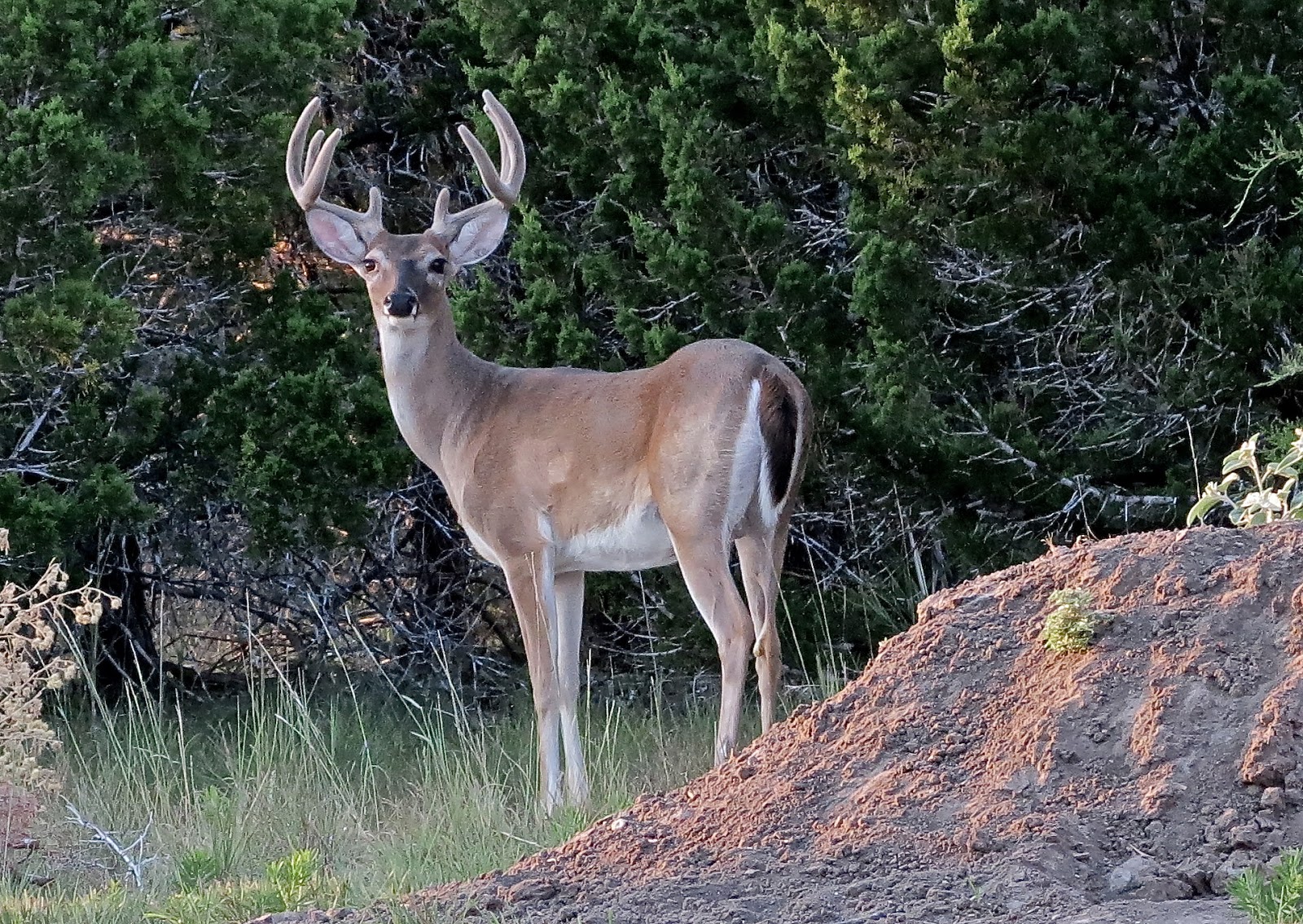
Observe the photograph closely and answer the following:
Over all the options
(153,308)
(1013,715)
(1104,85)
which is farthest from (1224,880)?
(153,308)

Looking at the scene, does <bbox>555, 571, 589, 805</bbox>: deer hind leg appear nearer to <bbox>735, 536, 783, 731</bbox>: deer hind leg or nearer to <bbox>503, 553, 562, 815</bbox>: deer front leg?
<bbox>503, 553, 562, 815</bbox>: deer front leg

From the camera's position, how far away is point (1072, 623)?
507 cm

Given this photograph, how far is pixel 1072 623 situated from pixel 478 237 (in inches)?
171

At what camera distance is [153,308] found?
9797 mm

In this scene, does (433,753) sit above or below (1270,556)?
below

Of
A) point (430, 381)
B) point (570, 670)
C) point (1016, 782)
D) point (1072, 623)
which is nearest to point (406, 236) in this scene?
point (430, 381)

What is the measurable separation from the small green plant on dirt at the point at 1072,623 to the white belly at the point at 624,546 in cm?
277

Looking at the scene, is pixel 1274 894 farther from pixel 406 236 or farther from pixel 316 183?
pixel 316 183

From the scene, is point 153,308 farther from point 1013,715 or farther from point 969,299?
point 1013,715

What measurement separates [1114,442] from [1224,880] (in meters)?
4.55

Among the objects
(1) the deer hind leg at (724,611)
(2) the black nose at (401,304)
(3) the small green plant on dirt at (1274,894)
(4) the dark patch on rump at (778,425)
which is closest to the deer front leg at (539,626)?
(1) the deer hind leg at (724,611)

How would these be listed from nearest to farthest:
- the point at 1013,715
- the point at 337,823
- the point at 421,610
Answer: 1. the point at 1013,715
2. the point at 337,823
3. the point at 421,610

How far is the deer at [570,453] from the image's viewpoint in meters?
7.47

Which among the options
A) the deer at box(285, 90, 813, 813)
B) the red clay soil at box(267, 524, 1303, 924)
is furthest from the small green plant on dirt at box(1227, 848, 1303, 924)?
the deer at box(285, 90, 813, 813)
